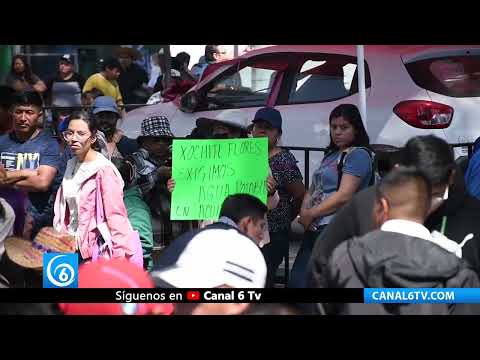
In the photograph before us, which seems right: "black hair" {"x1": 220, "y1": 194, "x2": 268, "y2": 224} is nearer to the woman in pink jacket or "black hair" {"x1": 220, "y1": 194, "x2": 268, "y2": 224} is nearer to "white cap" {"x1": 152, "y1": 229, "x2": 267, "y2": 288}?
"white cap" {"x1": 152, "y1": 229, "x2": 267, "y2": 288}

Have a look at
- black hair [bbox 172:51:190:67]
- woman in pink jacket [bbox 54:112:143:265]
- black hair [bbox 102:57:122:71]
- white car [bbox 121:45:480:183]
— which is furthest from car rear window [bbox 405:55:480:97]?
woman in pink jacket [bbox 54:112:143:265]

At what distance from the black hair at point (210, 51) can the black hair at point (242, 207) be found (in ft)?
2.49

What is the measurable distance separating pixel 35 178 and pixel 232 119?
1129 mm

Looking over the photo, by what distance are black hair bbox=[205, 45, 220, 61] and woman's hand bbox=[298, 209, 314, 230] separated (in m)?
0.98

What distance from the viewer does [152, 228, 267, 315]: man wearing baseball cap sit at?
17.2 ft

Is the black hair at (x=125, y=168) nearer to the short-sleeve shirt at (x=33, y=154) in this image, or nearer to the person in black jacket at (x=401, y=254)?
the short-sleeve shirt at (x=33, y=154)

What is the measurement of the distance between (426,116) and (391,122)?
0.61 feet

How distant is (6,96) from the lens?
5.27 meters

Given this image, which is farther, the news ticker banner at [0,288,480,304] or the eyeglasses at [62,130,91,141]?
the eyeglasses at [62,130,91,141]

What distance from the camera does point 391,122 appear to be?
17.0 ft

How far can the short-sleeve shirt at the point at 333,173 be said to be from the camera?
17.1ft

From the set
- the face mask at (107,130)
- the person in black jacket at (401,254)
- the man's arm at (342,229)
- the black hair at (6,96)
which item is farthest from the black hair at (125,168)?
the person in black jacket at (401,254)

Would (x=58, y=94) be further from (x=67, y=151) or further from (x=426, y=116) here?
(x=426, y=116)
